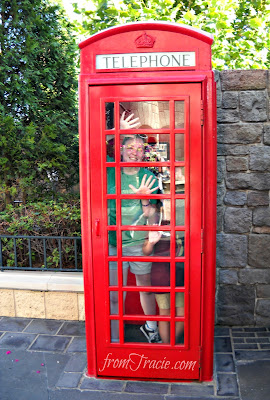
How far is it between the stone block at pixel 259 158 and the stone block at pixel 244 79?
625mm

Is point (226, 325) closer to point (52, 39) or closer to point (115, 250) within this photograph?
point (115, 250)

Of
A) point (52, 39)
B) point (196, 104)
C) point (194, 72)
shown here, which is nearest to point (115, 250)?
point (196, 104)

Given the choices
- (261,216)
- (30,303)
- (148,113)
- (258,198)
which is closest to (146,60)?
(148,113)

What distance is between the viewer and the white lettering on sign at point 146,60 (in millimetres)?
2684

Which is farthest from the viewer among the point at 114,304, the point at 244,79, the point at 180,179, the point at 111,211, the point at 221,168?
the point at 221,168

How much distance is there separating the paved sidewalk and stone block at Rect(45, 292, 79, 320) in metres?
0.14

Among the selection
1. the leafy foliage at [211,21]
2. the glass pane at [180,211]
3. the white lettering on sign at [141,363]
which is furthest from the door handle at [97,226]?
the leafy foliage at [211,21]

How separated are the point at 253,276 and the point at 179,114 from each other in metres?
2.10

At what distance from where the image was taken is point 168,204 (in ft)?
9.25

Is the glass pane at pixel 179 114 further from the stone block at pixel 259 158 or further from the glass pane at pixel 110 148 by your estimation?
the stone block at pixel 259 158

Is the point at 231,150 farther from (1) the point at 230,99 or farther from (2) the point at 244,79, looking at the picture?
(2) the point at 244,79

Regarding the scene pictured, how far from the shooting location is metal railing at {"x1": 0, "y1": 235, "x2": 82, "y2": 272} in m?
4.22

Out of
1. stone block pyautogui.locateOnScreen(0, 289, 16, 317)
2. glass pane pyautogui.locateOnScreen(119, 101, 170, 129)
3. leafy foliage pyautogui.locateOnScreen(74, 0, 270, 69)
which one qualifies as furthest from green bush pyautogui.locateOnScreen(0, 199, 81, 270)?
leafy foliage pyautogui.locateOnScreen(74, 0, 270, 69)

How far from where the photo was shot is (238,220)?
3.80m
